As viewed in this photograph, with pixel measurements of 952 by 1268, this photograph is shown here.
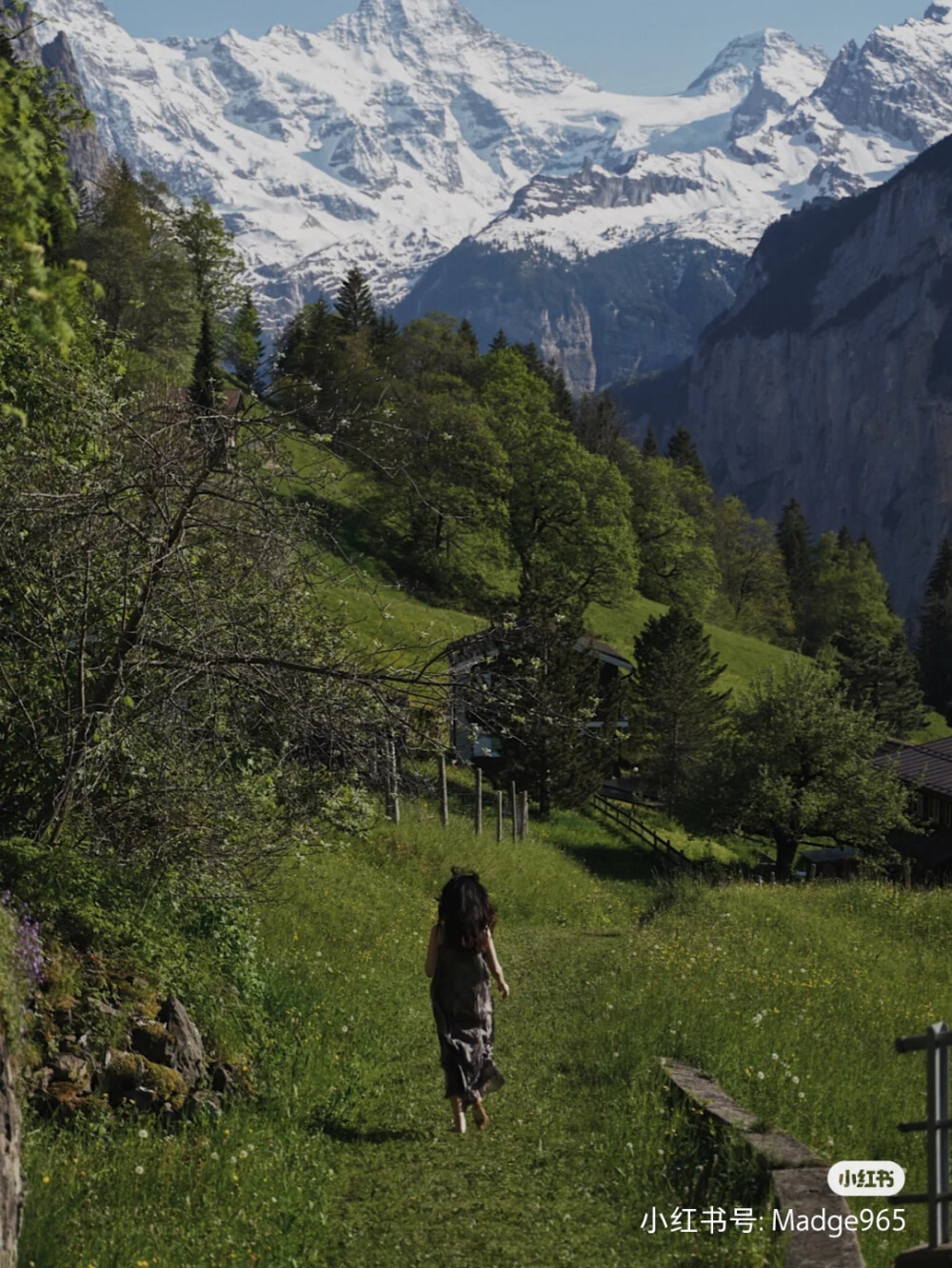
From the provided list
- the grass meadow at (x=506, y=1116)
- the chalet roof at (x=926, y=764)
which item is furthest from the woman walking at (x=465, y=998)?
the chalet roof at (x=926, y=764)

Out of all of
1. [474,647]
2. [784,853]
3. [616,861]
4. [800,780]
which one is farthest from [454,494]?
[474,647]

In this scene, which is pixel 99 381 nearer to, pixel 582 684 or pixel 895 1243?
pixel 895 1243

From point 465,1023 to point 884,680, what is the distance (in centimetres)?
7988

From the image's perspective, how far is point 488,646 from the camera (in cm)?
955

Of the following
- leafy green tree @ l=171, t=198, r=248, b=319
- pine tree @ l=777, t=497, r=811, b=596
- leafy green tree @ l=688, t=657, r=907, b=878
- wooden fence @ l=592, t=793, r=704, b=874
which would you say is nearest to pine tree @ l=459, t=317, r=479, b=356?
leafy green tree @ l=171, t=198, r=248, b=319

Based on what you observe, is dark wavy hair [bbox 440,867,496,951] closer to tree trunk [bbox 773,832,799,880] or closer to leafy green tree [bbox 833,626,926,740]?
tree trunk [bbox 773,832,799,880]

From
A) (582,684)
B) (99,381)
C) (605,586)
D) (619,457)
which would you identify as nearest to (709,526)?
(619,457)

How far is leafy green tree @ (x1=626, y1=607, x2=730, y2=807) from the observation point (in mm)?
A: 47875

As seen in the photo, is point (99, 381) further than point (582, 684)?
No

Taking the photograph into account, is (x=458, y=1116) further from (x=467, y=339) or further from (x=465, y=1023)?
(x=467, y=339)

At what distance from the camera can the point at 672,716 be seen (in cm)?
4838

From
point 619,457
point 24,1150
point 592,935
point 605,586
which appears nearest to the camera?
point 24,1150

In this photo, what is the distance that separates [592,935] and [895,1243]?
41.5 ft

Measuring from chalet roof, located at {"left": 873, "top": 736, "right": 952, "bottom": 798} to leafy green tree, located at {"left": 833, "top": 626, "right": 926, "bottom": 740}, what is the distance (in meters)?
28.9
